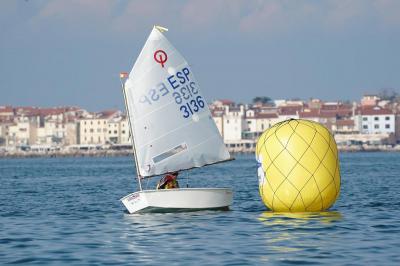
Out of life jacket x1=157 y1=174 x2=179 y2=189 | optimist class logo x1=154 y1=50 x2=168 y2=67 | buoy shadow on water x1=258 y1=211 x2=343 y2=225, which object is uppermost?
optimist class logo x1=154 y1=50 x2=168 y2=67

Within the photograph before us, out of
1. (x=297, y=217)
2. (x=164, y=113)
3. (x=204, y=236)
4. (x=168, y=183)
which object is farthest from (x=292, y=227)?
(x=164, y=113)

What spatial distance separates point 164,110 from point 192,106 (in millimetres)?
949

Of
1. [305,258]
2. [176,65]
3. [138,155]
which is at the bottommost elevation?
[305,258]

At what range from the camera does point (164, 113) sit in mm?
35562

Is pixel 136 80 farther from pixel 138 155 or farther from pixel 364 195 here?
pixel 364 195

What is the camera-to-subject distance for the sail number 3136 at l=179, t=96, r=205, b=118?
3588 centimetres

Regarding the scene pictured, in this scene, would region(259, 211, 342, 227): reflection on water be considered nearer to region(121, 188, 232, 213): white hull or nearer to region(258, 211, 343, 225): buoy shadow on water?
region(258, 211, 343, 225): buoy shadow on water

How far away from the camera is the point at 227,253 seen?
25359mm

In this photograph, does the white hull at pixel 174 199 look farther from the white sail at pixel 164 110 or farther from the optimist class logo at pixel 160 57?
the optimist class logo at pixel 160 57

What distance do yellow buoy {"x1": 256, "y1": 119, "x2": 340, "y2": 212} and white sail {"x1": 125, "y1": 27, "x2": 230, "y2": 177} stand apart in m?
3.65

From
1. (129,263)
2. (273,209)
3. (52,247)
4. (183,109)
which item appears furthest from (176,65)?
(129,263)

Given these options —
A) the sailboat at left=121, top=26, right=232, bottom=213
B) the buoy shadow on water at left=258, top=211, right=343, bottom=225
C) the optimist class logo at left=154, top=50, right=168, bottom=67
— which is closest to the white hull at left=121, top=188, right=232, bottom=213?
the sailboat at left=121, top=26, right=232, bottom=213

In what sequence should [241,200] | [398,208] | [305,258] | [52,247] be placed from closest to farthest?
[305,258] < [52,247] < [398,208] < [241,200]

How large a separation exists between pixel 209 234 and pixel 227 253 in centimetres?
380
